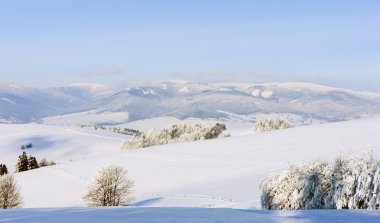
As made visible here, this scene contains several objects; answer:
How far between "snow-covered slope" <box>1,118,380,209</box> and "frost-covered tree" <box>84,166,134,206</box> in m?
1.85

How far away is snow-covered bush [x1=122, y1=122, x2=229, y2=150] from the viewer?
12512 cm

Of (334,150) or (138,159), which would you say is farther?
(138,159)

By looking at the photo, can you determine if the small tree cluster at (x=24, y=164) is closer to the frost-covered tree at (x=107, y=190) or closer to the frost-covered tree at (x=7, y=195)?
the frost-covered tree at (x=7, y=195)

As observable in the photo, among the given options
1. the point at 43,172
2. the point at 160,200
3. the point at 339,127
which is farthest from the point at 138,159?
the point at 160,200

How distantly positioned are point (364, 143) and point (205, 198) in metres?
26.6

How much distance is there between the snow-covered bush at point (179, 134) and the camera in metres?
125

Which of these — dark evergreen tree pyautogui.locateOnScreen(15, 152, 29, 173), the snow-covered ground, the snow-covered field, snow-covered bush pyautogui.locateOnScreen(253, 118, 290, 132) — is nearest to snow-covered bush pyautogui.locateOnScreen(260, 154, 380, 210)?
the snow-covered field

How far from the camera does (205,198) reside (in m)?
40.9

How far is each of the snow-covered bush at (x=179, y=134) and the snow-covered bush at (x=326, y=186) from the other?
91044 mm

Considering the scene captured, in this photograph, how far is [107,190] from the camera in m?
42.9

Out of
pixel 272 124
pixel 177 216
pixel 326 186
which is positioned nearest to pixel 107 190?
pixel 326 186

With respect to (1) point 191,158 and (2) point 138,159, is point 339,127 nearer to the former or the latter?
(1) point 191,158

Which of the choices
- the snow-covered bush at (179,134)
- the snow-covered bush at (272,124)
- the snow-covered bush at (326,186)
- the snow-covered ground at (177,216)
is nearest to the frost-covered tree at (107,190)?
the snow-covered bush at (326,186)

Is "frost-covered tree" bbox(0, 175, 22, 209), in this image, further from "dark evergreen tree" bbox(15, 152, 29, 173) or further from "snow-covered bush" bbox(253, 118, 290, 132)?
"snow-covered bush" bbox(253, 118, 290, 132)
